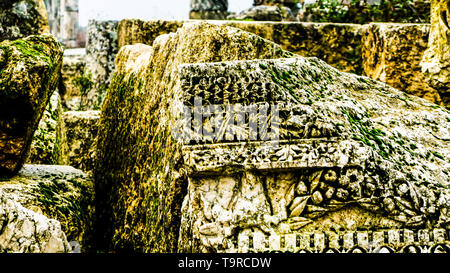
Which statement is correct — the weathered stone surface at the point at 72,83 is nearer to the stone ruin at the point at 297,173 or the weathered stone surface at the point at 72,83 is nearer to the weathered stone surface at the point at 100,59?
the weathered stone surface at the point at 100,59

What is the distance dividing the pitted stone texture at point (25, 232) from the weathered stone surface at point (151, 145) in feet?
2.42

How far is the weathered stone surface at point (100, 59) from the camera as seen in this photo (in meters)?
7.48

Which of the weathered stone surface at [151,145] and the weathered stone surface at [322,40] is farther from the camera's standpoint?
the weathered stone surface at [322,40]

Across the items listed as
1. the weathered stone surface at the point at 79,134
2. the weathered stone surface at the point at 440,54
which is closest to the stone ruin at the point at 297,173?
the weathered stone surface at the point at 440,54

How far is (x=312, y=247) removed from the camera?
250cm

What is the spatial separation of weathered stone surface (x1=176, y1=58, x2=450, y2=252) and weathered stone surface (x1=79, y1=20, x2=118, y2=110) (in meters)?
5.05

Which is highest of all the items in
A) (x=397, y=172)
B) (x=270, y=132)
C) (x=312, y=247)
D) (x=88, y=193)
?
(x=270, y=132)

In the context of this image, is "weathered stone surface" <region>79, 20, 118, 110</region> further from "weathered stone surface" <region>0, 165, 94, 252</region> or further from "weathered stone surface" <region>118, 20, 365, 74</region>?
"weathered stone surface" <region>0, 165, 94, 252</region>

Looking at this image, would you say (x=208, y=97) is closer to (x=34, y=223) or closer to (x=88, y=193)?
(x=34, y=223)

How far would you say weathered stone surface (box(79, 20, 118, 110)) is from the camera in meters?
7.48

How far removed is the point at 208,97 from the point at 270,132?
1.14 ft

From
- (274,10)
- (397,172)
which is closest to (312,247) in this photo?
(397,172)

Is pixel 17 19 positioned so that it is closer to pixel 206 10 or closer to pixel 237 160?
pixel 237 160

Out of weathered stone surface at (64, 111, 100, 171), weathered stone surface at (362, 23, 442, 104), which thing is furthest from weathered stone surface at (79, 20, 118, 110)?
weathered stone surface at (362, 23, 442, 104)
